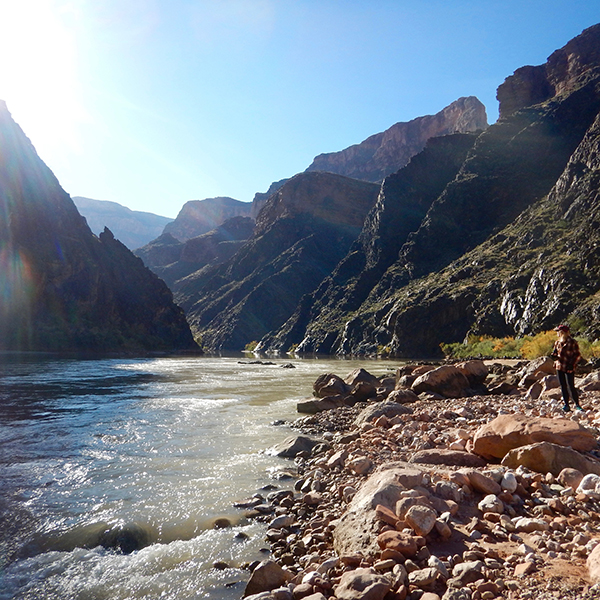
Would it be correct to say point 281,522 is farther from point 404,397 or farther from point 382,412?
point 404,397

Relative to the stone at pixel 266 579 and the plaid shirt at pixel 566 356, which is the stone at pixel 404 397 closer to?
the plaid shirt at pixel 566 356

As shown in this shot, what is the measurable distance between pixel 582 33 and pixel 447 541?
618ft

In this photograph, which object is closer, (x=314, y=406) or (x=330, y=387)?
(x=314, y=406)

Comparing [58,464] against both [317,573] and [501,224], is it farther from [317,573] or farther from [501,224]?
[501,224]

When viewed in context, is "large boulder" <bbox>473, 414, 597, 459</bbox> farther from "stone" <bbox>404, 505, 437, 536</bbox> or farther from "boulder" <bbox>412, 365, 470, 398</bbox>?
"boulder" <bbox>412, 365, 470, 398</bbox>

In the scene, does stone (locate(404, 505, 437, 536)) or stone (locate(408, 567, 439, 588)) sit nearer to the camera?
stone (locate(408, 567, 439, 588))

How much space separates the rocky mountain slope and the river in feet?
118

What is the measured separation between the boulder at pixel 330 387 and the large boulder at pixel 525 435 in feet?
40.1

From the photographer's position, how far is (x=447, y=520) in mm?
4293

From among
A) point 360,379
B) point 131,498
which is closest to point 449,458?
point 131,498

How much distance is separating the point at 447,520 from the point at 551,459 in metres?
1.92

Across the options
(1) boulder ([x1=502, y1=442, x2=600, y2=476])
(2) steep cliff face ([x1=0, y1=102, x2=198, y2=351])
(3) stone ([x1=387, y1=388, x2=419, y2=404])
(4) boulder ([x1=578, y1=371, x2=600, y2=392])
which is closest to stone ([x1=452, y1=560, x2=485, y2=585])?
(1) boulder ([x1=502, y1=442, x2=600, y2=476])

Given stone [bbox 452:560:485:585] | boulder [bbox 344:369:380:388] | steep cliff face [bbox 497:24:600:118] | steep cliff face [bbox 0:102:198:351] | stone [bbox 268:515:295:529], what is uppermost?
steep cliff face [bbox 497:24:600:118]

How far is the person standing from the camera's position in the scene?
9352 mm
